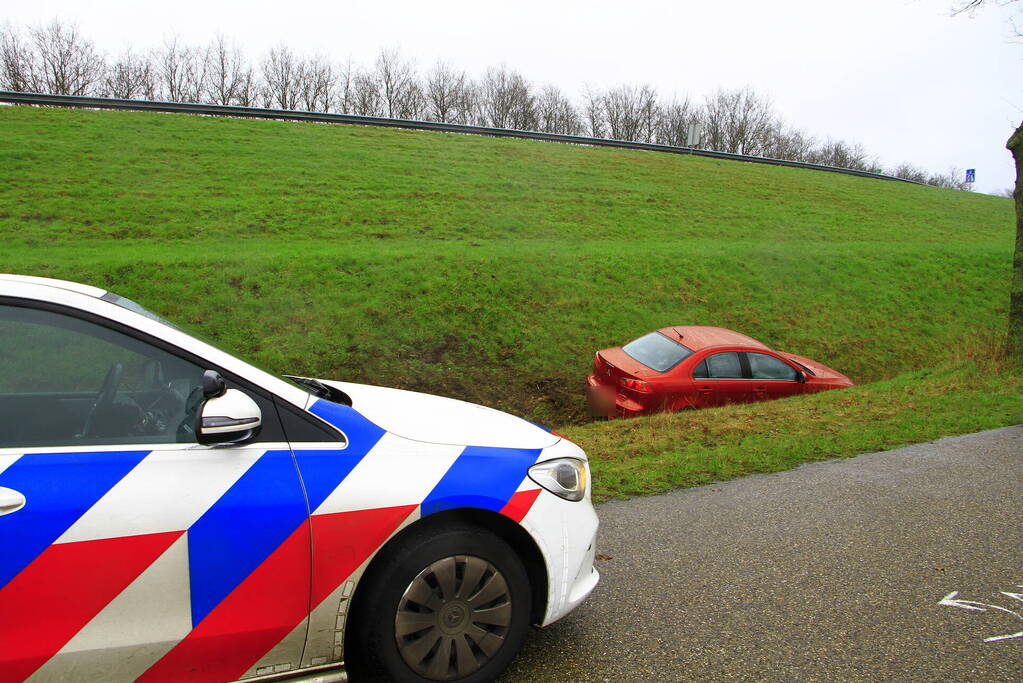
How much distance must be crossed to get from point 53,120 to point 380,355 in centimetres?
1607

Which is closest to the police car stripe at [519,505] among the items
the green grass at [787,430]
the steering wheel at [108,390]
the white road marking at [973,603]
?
the steering wheel at [108,390]

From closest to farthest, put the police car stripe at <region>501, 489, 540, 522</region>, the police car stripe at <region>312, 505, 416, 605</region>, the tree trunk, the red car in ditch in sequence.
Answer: the police car stripe at <region>312, 505, 416, 605</region> → the police car stripe at <region>501, 489, 540, 522</region> → the red car in ditch → the tree trunk

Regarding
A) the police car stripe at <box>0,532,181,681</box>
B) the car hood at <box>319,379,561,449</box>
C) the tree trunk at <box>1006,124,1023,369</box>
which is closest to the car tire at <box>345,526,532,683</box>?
the car hood at <box>319,379,561,449</box>

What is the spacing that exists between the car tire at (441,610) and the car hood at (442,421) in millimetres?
375

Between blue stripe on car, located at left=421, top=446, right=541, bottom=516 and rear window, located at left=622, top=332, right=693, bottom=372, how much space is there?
6.77 meters

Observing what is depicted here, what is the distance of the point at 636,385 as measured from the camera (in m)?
9.17

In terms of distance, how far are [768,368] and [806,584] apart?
6.58m

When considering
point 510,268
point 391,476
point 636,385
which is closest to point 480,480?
point 391,476

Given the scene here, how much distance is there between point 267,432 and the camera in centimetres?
251

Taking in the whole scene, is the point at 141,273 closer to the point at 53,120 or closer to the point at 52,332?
the point at 52,332

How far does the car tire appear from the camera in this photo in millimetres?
2590

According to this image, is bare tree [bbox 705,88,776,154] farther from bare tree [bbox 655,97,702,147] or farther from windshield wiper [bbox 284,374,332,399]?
windshield wiper [bbox 284,374,332,399]

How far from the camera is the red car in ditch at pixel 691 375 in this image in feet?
30.3

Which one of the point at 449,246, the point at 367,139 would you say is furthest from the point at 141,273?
the point at 367,139
